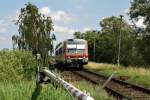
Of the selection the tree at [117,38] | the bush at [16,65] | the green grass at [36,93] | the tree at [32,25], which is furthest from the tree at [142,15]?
the green grass at [36,93]

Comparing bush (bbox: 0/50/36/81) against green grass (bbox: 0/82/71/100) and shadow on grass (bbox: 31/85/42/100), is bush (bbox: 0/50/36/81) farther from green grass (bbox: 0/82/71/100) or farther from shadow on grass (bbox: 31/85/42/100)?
shadow on grass (bbox: 31/85/42/100)

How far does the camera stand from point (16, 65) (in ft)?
56.2

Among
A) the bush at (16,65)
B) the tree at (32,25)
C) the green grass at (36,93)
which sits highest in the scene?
the tree at (32,25)

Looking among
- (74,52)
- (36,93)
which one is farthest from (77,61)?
(36,93)

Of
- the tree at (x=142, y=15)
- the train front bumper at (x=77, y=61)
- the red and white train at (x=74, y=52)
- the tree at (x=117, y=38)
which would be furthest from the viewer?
the tree at (x=117, y=38)

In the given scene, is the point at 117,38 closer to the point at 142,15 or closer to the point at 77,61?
the point at 142,15

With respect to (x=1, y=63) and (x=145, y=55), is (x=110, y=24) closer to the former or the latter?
(x=145, y=55)

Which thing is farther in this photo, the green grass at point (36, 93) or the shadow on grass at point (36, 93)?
the green grass at point (36, 93)

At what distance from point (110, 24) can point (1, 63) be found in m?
111

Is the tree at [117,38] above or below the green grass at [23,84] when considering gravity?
above

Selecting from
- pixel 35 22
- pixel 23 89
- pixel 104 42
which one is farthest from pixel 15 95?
pixel 104 42

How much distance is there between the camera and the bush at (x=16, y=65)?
15.9 meters

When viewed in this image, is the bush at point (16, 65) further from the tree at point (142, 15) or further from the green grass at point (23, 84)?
the tree at point (142, 15)

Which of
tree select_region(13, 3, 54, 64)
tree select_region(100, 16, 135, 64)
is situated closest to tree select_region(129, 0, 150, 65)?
tree select_region(100, 16, 135, 64)
